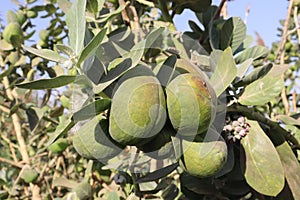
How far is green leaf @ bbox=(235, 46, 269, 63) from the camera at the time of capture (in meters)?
0.79

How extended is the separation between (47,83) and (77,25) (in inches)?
3.5

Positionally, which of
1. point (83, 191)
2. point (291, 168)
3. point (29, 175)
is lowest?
point (29, 175)

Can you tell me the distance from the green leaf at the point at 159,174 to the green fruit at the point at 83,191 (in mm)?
281

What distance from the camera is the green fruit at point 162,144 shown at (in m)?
0.55

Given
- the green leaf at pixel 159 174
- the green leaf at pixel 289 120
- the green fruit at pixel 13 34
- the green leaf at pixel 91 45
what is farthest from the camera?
the green fruit at pixel 13 34

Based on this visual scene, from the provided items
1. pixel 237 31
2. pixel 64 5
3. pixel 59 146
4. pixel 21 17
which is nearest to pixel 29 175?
pixel 59 146

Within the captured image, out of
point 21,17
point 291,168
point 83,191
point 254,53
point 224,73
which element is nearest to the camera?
point 224,73

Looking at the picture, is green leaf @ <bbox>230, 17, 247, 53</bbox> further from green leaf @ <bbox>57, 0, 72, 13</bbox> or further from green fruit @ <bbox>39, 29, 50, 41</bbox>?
green fruit @ <bbox>39, 29, 50, 41</bbox>

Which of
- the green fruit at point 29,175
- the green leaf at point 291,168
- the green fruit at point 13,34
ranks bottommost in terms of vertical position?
the green fruit at point 29,175

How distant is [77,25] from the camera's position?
0.53 meters

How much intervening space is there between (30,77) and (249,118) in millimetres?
829

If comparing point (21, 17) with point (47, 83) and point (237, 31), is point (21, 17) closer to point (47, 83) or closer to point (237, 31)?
point (237, 31)

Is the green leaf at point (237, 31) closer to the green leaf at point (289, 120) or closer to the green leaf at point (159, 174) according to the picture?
the green leaf at point (289, 120)

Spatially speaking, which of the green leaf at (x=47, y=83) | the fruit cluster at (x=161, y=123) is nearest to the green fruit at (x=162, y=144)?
the fruit cluster at (x=161, y=123)
